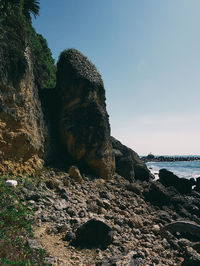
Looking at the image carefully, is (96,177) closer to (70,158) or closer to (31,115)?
(70,158)

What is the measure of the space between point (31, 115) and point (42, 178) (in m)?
3.05

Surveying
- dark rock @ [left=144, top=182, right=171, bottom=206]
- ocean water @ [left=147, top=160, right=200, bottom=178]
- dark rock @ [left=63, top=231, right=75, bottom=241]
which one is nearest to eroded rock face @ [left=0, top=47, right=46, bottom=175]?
dark rock @ [left=63, top=231, right=75, bottom=241]

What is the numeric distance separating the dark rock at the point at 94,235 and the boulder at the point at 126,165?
10.1 metres

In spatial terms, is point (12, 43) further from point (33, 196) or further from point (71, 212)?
point (71, 212)

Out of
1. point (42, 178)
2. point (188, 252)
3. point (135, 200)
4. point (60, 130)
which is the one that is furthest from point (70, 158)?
point (188, 252)

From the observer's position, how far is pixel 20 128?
8117mm

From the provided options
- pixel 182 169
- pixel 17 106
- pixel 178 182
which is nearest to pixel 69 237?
pixel 17 106

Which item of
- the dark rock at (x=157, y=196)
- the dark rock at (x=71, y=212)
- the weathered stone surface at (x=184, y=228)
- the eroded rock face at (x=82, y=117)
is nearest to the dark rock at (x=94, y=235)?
the dark rock at (x=71, y=212)

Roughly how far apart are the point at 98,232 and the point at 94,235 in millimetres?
129

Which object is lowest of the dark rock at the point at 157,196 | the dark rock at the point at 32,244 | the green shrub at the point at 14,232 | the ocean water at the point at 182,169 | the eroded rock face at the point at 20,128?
the ocean water at the point at 182,169

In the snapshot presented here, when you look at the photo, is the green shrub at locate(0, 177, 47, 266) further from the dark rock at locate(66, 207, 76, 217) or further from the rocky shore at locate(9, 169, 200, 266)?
the dark rock at locate(66, 207, 76, 217)

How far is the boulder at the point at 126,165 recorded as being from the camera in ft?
49.0

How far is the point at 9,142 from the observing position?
296 inches

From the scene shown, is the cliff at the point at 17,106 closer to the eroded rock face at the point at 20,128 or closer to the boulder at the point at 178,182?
the eroded rock face at the point at 20,128
